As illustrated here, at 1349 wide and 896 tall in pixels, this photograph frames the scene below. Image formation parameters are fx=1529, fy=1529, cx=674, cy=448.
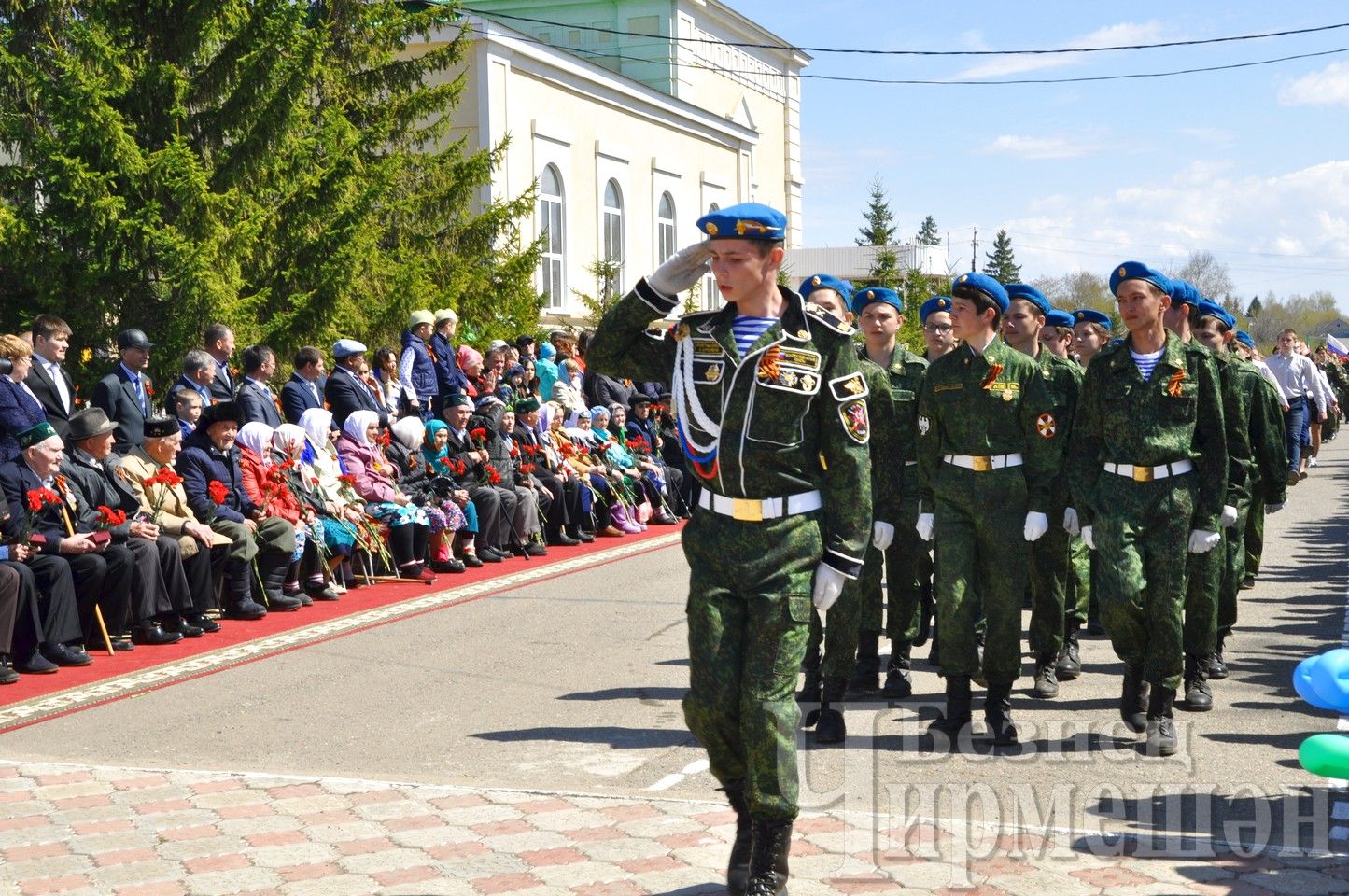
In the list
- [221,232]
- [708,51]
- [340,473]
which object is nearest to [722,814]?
[340,473]

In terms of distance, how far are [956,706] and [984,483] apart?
3.45ft

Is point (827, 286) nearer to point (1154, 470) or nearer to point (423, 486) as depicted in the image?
point (1154, 470)

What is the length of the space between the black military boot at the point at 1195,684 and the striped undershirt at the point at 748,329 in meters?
4.11

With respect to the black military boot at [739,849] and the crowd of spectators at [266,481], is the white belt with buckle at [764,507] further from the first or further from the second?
the crowd of spectators at [266,481]

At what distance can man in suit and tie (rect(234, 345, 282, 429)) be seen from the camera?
12.5 metres

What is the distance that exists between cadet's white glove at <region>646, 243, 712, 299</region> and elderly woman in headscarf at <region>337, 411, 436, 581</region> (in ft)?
27.3

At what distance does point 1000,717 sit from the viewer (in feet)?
23.4

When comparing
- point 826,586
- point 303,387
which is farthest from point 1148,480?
point 303,387

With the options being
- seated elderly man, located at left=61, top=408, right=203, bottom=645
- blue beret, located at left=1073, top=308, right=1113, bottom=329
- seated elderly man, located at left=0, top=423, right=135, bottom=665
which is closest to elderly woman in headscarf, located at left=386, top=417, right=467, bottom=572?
seated elderly man, located at left=61, top=408, right=203, bottom=645

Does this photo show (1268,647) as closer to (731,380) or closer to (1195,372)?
(1195,372)

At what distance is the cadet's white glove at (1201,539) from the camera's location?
7121mm

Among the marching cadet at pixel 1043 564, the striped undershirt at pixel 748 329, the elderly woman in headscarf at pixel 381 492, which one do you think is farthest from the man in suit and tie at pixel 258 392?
the striped undershirt at pixel 748 329

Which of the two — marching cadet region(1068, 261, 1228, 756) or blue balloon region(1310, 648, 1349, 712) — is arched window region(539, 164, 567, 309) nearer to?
marching cadet region(1068, 261, 1228, 756)

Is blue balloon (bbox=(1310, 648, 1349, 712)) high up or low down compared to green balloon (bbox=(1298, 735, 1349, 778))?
up
